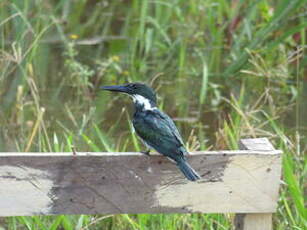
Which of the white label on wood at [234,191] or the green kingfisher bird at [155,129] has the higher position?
the green kingfisher bird at [155,129]

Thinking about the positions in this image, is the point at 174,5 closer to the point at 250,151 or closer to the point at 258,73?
the point at 258,73

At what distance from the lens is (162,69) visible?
7570 mm

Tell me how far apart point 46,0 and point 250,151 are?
5.53 meters

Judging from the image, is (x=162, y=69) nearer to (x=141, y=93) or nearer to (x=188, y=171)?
(x=141, y=93)

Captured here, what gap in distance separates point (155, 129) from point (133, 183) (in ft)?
2.23

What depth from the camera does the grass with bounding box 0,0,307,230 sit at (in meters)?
6.02

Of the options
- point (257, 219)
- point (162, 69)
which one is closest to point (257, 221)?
point (257, 219)

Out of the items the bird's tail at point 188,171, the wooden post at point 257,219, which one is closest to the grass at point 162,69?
the wooden post at point 257,219

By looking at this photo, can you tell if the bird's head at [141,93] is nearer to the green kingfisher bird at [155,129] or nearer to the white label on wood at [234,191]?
the green kingfisher bird at [155,129]

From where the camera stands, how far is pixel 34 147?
214 inches

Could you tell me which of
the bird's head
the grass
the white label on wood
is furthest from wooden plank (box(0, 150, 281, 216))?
the grass

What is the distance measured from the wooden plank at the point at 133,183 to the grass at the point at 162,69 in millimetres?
1764

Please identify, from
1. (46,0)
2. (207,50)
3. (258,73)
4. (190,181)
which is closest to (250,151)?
(190,181)

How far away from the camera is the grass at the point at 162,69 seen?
237 inches
